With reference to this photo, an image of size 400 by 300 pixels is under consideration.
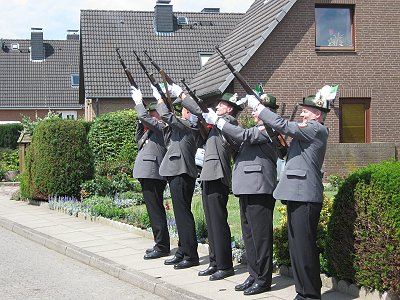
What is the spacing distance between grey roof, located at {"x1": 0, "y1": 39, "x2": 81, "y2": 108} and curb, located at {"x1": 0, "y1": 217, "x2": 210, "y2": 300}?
3017 centimetres

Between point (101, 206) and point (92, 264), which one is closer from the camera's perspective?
point (92, 264)

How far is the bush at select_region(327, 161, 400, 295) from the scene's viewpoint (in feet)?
21.8

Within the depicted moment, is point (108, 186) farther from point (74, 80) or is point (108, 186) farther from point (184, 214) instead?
point (74, 80)

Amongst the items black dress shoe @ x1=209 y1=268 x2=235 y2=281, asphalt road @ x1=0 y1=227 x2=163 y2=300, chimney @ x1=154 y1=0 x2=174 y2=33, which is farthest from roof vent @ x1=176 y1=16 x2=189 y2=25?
black dress shoe @ x1=209 y1=268 x2=235 y2=281

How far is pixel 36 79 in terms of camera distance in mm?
44656

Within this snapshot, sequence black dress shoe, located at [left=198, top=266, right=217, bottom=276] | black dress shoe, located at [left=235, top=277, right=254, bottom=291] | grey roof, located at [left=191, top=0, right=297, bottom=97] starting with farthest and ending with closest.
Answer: grey roof, located at [left=191, top=0, right=297, bottom=97] < black dress shoe, located at [left=198, top=266, right=217, bottom=276] < black dress shoe, located at [left=235, top=277, right=254, bottom=291]

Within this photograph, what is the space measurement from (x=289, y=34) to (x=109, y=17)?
46.7 feet

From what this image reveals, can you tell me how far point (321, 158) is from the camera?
7.15 m

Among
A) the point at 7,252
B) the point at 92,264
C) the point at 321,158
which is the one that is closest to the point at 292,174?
the point at 321,158

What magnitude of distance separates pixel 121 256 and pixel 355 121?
12829mm

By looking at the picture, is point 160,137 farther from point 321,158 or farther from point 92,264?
point 321,158

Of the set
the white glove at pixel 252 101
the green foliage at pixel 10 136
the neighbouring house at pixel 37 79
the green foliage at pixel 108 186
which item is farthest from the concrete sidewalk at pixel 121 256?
the neighbouring house at pixel 37 79

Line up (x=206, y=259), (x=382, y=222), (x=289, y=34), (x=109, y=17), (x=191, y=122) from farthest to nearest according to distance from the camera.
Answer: (x=109, y=17) → (x=289, y=34) → (x=206, y=259) → (x=191, y=122) → (x=382, y=222)

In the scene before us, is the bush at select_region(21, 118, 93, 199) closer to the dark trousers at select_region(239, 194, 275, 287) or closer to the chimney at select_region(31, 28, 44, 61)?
the dark trousers at select_region(239, 194, 275, 287)
